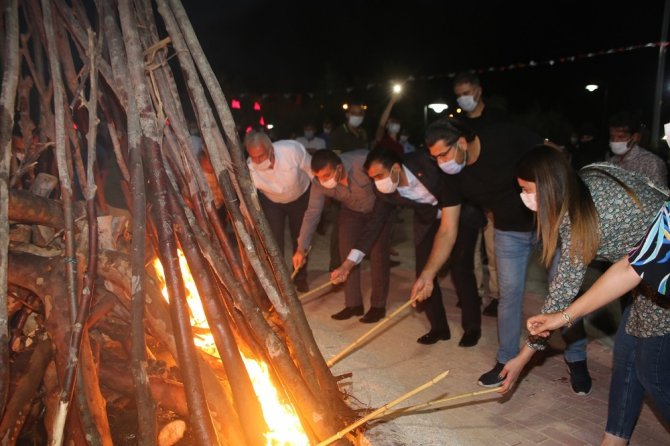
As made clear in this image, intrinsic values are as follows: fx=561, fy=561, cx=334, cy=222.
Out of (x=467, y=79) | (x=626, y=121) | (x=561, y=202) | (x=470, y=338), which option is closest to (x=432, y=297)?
(x=470, y=338)

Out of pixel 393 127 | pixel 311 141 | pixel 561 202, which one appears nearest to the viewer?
pixel 561 202

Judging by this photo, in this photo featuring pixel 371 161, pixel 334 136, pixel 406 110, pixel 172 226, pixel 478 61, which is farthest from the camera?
pixel 406 110

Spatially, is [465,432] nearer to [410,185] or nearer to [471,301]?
[471,301]

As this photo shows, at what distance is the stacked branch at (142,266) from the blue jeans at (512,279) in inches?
62.8

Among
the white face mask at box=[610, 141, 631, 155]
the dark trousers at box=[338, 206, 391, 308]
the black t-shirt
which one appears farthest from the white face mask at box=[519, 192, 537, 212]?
the white face mask at box=[610, 141, 631, 155]

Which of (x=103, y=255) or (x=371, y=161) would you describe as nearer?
(x=103, y=255)

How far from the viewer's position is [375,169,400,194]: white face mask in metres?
4.75

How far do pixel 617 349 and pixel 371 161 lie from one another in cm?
240

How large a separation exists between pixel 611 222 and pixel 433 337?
8.36ft

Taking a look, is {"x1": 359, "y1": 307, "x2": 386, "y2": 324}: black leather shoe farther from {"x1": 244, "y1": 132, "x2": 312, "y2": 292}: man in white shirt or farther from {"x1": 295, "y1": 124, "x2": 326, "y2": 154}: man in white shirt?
{"x1": 295, "y1": 124, "x2": 326, "y2": 154}: man in white shirt

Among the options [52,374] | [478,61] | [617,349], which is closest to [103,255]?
[52,374]

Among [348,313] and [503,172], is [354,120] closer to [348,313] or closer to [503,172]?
[348,313]

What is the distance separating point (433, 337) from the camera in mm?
5195

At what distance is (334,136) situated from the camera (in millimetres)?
8719
